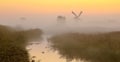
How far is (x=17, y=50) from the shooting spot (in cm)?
1881

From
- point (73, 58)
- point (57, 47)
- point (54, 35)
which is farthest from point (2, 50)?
point (54, 35)

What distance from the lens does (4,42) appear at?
1977 cm

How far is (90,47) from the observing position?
85.1 feet

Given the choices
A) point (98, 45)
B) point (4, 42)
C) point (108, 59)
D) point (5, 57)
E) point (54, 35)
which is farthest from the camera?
point (54, 35)

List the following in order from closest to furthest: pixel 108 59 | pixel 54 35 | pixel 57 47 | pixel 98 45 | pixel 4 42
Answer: pixel 4 42, pixel 108 59, pixel 98 45, pixel 57 47, pixel 54 35

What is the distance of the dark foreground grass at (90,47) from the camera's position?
22144mm

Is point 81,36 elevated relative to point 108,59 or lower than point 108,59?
elevated

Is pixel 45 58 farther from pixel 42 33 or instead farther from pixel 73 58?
pixel 42 33

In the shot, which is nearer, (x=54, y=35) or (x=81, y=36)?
(x=81, y=36)

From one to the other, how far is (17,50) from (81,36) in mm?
13616

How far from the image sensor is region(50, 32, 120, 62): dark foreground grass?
22.1 metres

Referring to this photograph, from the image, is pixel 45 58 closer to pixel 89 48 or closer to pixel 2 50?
pixel 89 48

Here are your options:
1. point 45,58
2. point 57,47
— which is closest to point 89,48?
point 45,58

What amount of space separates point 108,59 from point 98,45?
4.06 meters
